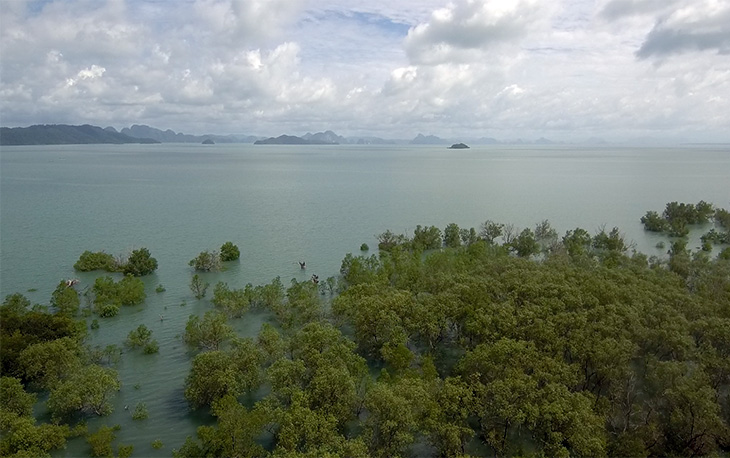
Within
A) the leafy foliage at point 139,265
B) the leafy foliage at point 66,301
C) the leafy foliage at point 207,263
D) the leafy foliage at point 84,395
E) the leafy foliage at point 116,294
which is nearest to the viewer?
the leafy foliage at point 84,395

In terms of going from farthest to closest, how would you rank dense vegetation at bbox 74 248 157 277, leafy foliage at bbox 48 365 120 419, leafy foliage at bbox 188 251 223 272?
1. leafy foliage at bbox 188 251 223 272
2. dense vegetation at bbox 74 248 157 277
3. leafy foliage at bbox 48 365 120 419

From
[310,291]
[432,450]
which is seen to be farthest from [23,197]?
[432,450]

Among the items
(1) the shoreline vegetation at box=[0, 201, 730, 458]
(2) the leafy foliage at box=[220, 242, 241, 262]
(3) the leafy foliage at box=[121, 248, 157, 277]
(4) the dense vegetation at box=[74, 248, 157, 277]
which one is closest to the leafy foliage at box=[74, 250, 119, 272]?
(4) the dense vegetation at box=[74, 248, 157, 277]

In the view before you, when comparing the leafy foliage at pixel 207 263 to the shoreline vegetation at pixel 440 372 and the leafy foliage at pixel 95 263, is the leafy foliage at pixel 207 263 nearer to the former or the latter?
the leafy foliage at pixel 95 263

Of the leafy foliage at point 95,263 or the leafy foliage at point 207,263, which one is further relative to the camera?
the leafy foliage at point 207,263

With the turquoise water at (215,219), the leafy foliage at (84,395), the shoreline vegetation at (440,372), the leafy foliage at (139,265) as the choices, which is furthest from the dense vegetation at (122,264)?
the leafy foliage at (84,395)

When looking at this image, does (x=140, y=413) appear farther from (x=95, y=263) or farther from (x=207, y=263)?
(x=95, y=263)

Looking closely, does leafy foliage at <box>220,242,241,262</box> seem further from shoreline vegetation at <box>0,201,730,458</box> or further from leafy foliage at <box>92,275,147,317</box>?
shoreline vegetation at <box>0,201,730,458</box>
